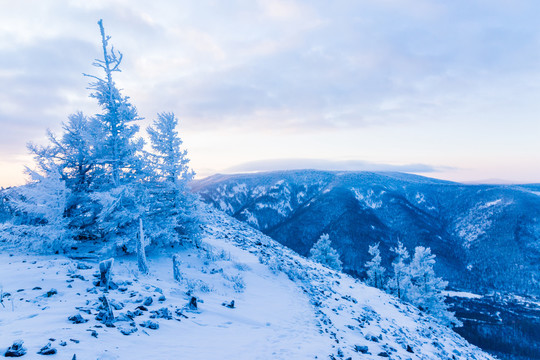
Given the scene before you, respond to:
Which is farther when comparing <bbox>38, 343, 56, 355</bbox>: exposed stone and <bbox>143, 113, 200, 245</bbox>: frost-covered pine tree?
<bbox>143, 113, 200, 245</bbox>: frost-covered pine tree

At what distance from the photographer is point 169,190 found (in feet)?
59.6

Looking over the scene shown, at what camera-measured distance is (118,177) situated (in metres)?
15.5

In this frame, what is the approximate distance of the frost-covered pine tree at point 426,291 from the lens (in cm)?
3559

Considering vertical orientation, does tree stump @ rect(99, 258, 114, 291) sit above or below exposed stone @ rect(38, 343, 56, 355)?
below

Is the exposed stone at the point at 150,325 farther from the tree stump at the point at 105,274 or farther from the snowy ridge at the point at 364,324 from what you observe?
the snowy ridge at the point at 364,324

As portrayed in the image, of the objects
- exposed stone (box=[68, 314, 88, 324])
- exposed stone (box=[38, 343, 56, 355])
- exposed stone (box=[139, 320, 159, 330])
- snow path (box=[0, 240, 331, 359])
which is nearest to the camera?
exposed stone (box=[38, 343, 56, 355])

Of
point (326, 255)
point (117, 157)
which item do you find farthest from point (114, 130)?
point (326, 255)

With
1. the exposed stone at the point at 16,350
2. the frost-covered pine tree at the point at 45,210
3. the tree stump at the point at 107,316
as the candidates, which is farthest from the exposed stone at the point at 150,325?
the frost-covered pine tree at the point at 45,210

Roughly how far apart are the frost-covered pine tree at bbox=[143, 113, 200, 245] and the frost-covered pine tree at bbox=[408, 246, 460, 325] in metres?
32.1

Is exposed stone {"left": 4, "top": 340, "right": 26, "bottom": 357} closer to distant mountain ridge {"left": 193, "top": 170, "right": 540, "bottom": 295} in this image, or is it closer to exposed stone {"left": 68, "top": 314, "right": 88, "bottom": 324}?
exposed stone {"left": 68, "top": 314, "right": 88, "bottom": 324}

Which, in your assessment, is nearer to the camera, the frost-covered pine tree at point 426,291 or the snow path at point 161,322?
the snow path at point 161,322

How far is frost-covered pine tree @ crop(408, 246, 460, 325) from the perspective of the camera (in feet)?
117

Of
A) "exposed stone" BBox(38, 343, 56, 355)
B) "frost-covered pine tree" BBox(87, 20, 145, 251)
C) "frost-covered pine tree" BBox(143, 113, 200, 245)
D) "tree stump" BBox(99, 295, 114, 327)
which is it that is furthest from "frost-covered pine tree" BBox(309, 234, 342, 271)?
"exposed stone" BBox(38, 343, 56, 355)

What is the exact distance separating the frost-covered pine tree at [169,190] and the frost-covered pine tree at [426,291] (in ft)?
105
